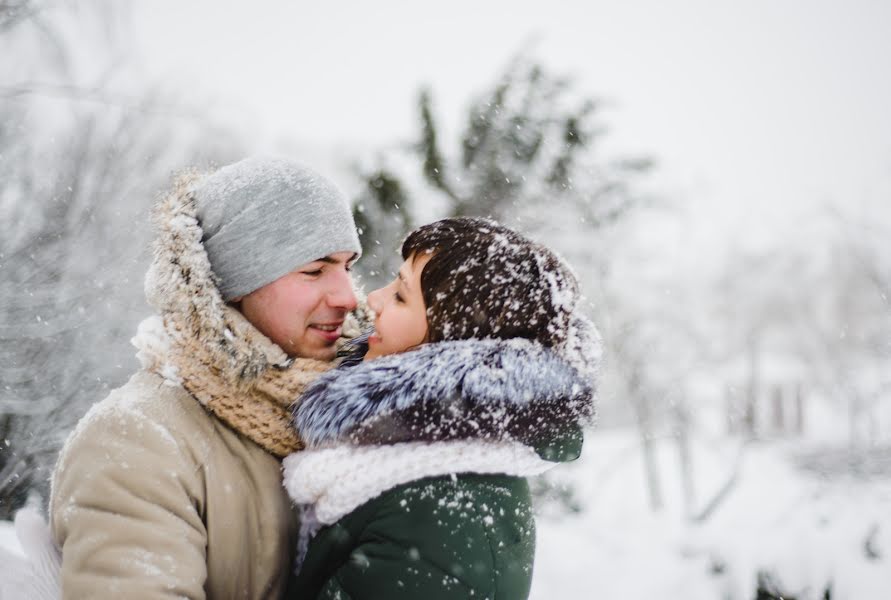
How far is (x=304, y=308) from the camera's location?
1939 millimetres

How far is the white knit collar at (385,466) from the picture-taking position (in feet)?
4.63

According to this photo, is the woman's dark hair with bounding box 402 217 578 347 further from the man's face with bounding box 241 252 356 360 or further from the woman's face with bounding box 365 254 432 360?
the man's face with bounding box 241 252 356 360

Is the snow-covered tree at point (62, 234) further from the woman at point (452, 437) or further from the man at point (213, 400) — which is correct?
the woman at point (452, 437)

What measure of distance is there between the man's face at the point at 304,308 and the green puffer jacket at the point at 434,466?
1.35 ft

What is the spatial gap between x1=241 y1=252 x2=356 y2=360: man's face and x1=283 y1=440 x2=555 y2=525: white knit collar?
0.52 m

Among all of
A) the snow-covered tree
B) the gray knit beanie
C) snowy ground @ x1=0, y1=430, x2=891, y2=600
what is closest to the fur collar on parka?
the gray knit beanie

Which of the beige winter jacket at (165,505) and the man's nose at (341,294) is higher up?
the man's nose at (341,294)

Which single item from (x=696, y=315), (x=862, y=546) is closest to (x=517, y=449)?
(x=862, y=546)

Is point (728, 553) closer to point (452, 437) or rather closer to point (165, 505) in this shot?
point (452, 437)

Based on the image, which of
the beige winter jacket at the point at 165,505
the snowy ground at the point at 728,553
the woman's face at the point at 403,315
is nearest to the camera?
the beige winter jacket at the point at 165,505

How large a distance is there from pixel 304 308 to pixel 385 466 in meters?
0.72

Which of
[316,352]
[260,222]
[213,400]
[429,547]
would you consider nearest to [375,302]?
[316,352]

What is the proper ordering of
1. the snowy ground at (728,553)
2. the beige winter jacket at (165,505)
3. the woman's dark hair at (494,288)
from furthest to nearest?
1. the snowy ground at (728,553)
2. the woman's dark hair at (494,288)
3. the beige winter jacket at (165,505)

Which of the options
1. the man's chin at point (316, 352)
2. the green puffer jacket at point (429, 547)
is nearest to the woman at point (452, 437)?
the green puffer jacket at point (429, 547)
